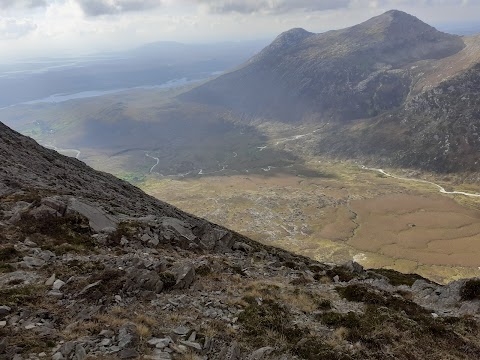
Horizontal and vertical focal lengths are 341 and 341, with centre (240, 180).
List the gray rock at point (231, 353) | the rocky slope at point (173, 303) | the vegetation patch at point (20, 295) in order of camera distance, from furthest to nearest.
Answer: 1. the vegetation patch at point (20, 295)
2. the rocky slope at point (173, 303)
3. the gray rock at point (231, 353)

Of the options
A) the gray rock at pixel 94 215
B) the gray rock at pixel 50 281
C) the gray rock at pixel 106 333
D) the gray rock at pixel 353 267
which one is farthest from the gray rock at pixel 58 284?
the gray rock at pixel 353 267

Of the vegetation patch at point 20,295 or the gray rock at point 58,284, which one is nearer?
the vegetation patch at point 20,295

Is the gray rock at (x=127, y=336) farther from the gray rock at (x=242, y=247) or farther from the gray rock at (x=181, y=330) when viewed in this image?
the gray rock at (x=242, y=247)

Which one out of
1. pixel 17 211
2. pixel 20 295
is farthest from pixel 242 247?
pixel 20 295

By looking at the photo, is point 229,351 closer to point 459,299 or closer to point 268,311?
point 268,311

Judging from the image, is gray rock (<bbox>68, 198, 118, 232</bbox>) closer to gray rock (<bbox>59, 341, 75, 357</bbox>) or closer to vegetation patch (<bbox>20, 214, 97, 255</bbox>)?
vegetation patch (<bbox>20, 214, 97, 255</bbox>)

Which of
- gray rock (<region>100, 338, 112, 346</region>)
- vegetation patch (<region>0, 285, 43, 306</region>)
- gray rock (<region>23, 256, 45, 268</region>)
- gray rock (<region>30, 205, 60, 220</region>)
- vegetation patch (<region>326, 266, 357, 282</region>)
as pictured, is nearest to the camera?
gray rock (<region>100, 338, 112, 346</region>)

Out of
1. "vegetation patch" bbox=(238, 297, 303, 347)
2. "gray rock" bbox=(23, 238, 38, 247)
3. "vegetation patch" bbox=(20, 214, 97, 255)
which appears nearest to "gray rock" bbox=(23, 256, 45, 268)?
"vegetation patch" bbox=(20, 214, 97, 255)
